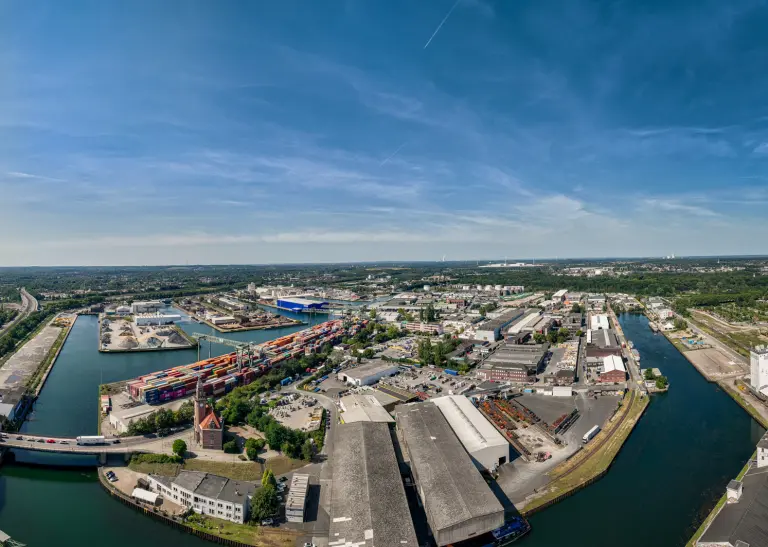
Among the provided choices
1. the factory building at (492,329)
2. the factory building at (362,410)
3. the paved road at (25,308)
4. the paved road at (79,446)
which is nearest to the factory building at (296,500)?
the factory building at (362,410)

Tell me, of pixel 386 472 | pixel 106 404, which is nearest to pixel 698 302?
pixel 386 472

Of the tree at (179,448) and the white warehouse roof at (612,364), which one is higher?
the white warehouse roof at (612,364)

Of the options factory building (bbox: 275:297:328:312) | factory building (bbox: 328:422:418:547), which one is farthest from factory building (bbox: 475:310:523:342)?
factory building (bbox: 275:297:328:312)

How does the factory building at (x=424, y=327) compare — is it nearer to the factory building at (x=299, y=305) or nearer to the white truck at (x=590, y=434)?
the factory building at (x=299, y=305)

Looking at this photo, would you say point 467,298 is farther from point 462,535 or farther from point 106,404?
point 462,535

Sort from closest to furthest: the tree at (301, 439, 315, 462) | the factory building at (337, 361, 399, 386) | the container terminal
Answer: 1. the tree at (301, 439, 315, 462)
2. the container terminal
3. the factory building at (337, 361, 399, 386)

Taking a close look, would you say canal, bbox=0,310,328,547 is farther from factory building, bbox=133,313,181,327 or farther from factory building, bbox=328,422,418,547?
factory building, bbox=133,313,181,327

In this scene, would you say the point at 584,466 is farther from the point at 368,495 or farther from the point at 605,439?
the point at 368,495

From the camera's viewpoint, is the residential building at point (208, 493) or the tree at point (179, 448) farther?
the tree at point (179, 448)
